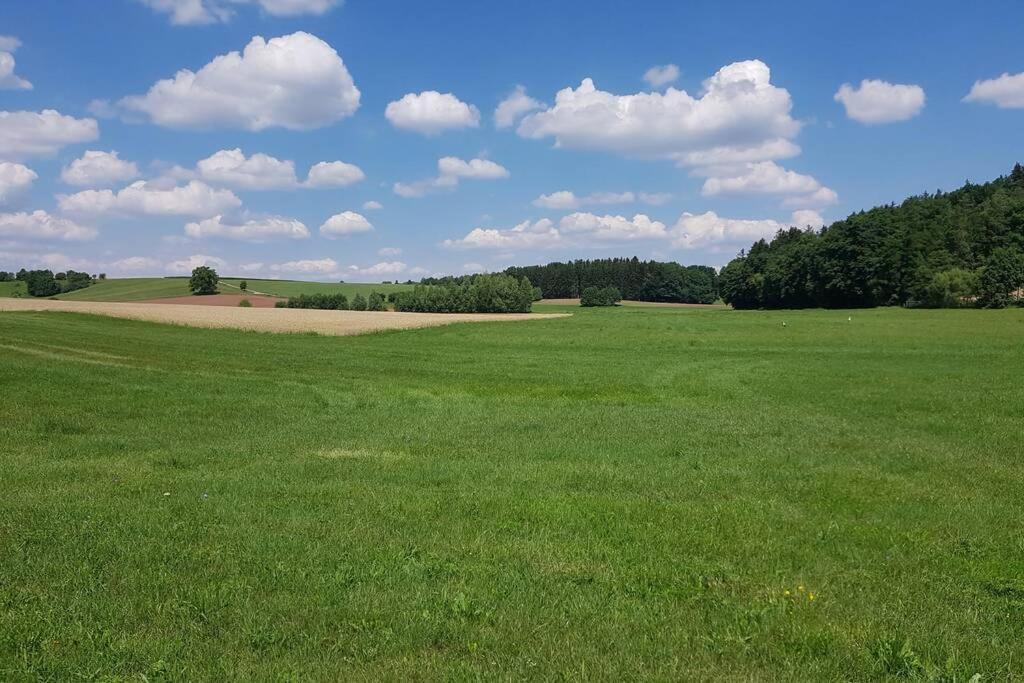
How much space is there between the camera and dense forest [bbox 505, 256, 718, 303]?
540ft

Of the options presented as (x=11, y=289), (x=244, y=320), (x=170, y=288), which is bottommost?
(x=244, y=320)

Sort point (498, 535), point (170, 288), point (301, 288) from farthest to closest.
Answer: point (301, 288)
point (170, 288)
point (498, 535)

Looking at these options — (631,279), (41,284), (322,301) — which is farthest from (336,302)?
(631,279)

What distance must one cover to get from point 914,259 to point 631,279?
8473cm

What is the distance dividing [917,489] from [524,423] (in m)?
8.90

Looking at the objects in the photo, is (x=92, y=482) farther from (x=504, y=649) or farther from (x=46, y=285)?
(x=46, y=285)

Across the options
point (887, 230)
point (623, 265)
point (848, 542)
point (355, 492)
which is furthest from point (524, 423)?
point (623, 265)

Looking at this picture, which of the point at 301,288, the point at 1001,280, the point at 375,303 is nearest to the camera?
the point at 1001,280

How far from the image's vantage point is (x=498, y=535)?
8180mm

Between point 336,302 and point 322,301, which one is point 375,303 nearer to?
point 336,302

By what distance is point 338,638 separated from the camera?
5516mm

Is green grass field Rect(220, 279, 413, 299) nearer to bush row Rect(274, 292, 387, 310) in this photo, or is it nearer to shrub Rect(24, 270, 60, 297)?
bush row Rect(274, 292, 387, 310)

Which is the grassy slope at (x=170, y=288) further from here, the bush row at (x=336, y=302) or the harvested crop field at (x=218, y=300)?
the bush row at (x=336, y=302)

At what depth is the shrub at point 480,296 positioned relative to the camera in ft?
333
